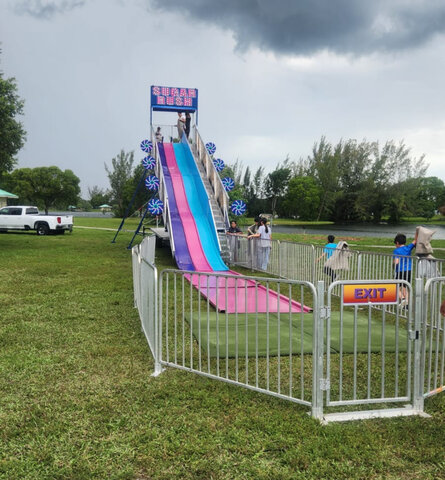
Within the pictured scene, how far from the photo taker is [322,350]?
4047 millimetres

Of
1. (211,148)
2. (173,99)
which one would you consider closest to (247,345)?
(211,148)

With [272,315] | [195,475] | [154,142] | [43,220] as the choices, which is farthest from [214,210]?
[43,220]

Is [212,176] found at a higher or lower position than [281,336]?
higher

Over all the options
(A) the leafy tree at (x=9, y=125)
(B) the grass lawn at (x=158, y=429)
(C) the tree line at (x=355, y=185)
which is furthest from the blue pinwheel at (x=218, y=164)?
(C) the tree line at (x=355, y=185)

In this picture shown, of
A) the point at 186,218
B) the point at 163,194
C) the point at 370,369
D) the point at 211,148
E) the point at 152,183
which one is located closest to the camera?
the point at 370,369

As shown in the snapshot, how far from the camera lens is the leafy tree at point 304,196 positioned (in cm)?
7744

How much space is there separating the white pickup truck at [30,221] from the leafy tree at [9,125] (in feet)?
30.6

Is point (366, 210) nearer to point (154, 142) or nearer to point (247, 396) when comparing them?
point (154, 142)

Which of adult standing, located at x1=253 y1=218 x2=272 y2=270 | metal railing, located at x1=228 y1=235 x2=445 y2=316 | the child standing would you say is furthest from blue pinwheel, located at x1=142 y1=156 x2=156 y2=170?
the child standing

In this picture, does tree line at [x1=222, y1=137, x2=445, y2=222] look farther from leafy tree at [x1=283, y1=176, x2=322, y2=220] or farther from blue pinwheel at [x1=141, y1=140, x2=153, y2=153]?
blue pinwheel at [x1=141, y1=140, x2=153, y2=153]

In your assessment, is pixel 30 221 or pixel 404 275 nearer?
pixel 404 275

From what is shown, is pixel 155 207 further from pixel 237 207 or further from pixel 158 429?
pixel 158 429

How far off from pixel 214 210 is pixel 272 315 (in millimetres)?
10094

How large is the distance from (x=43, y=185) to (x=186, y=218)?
74428 millimetres
